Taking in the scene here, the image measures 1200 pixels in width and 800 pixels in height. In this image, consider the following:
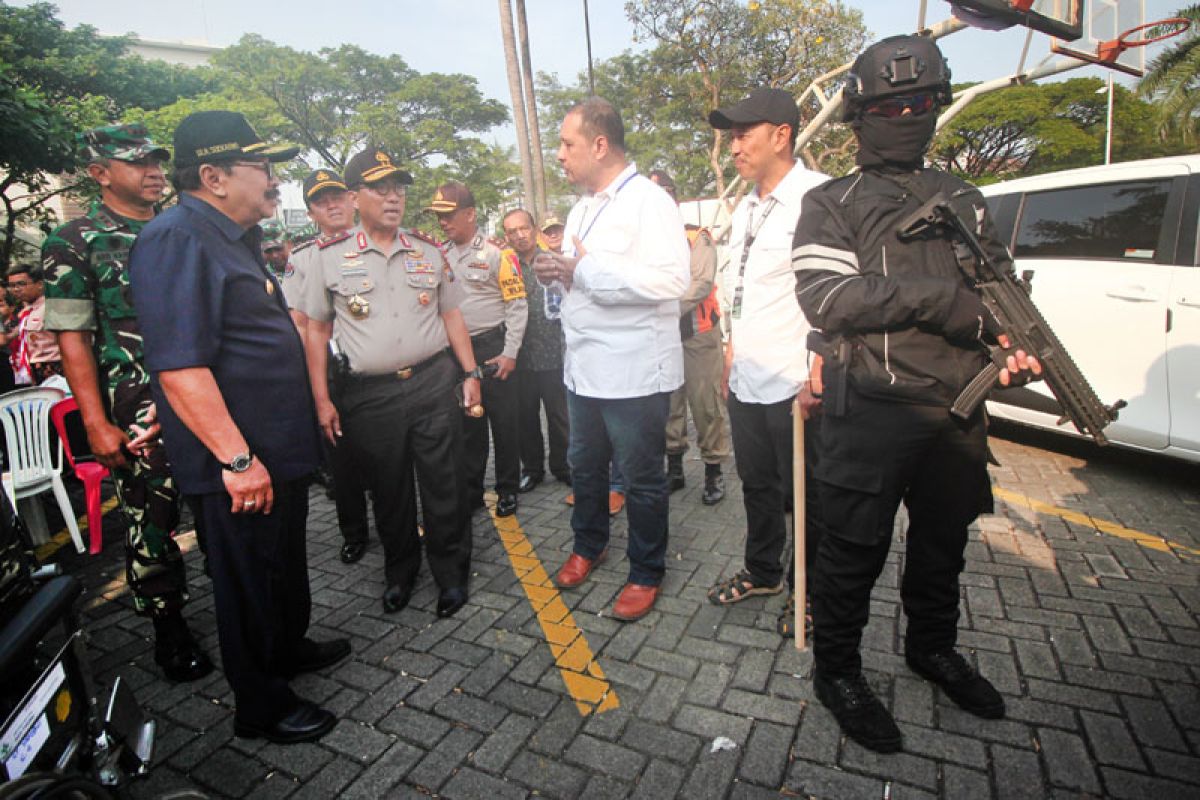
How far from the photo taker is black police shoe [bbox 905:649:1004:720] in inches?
86.3

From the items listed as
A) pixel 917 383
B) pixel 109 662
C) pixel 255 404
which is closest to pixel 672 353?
pixel 917 383

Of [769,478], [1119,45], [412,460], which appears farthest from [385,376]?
[1119,45]

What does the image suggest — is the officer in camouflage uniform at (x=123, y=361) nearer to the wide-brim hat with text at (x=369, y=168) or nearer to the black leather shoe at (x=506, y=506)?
the wide-brim hat with text at (x=369, y=168)

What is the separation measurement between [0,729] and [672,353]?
8.01ft

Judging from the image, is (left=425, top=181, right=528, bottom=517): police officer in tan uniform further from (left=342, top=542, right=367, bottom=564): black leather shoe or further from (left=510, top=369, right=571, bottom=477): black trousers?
(left=342, top=542, right=367, bottom=564): black leather shoe

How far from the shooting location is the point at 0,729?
1.32 metres

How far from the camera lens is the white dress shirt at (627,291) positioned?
271 cm

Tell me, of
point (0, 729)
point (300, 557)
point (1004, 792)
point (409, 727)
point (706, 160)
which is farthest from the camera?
point (706, 160)

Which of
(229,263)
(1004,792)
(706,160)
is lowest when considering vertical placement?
(1004,792)

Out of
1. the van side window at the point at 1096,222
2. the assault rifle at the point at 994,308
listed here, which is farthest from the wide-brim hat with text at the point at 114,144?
the van side window at the point at 1096,222

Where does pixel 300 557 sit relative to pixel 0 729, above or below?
below

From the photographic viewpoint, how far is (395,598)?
3205 mm

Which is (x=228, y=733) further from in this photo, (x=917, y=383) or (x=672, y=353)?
(x=917, y=383)

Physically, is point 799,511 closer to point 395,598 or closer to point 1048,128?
point 395,598
